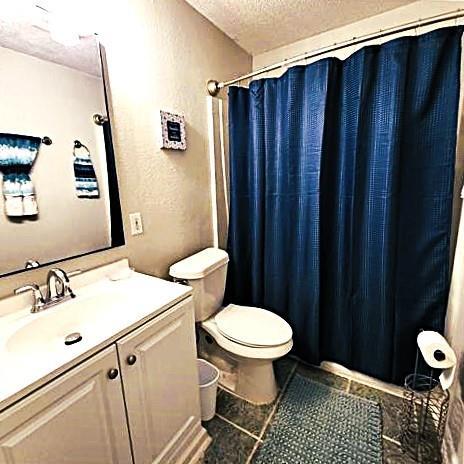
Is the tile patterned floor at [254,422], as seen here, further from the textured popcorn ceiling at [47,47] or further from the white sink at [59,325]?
the textured popcorn ceiling at [47,47]

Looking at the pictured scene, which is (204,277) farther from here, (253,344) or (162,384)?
(162,384)

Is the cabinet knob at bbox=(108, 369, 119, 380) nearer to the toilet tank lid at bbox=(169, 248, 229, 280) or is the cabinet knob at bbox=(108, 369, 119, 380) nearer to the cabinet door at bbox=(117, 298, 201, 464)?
the cabinet door at bbox=(117, 298, 201, 464)

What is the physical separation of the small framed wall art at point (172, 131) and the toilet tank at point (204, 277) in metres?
0.68

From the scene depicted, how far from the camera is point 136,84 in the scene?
1333mm

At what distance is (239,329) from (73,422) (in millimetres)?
897

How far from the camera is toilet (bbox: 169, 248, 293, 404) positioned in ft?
4.58

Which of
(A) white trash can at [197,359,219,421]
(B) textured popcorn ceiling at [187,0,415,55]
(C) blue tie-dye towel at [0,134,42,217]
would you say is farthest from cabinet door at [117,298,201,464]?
(B) textured popcorn ceiling at [187,0,415,55]

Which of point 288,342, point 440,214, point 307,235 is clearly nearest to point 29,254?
point 288,342

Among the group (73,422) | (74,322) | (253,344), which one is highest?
(74,322)

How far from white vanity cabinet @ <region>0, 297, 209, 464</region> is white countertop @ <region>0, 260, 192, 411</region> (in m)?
0.03

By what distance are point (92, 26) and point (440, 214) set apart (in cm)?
184

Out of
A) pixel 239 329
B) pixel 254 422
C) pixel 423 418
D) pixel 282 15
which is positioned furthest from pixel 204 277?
pixel 282 15

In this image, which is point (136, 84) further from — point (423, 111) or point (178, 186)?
point (423, 111)

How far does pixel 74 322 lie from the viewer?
1061mm
